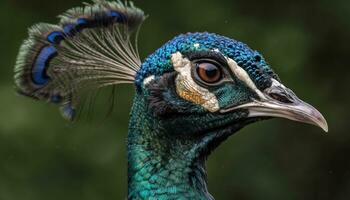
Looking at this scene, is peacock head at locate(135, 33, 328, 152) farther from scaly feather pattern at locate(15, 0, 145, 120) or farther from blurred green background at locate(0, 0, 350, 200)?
blurred green background at locate(0, 0, 350, 200)

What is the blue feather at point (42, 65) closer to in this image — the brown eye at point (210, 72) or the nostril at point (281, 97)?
the brown eye at point (210, 72)

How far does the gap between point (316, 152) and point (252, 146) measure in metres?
0.85

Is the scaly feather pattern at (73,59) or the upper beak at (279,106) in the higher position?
the scaly feather pattern at (73,59)

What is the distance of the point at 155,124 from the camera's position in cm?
288

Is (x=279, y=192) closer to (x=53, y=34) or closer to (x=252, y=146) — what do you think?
(x=252, y=146)

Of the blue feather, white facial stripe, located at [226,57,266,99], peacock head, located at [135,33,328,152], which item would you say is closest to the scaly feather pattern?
the blue feather

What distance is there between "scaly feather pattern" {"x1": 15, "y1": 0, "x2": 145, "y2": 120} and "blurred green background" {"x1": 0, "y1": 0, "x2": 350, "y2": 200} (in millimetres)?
2020

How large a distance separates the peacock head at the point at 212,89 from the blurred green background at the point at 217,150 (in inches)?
90.5

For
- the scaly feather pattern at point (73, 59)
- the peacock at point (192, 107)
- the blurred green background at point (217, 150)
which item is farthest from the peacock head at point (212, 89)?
the blurred green background at point (217, 150)

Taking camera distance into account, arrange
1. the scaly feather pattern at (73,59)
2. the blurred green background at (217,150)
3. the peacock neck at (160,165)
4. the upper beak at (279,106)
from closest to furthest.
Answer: the upper beak at (279,106) → the peacock neck at (160,165) → the scaly feather pattern at (73,59) → the blurred green background at (217,150)

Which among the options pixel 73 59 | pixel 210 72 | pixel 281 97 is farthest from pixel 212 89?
pixel 73 59

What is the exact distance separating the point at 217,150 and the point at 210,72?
260 cm

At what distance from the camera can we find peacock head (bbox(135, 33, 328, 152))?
2.77 metres

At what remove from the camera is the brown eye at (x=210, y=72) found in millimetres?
2809
